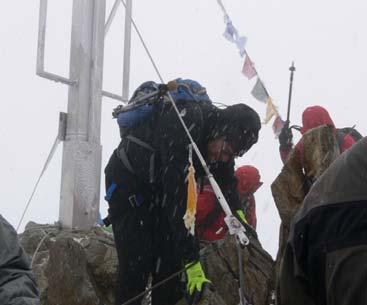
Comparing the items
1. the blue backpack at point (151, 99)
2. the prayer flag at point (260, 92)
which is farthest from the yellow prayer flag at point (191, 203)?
the prayer flag at point (260, 92)

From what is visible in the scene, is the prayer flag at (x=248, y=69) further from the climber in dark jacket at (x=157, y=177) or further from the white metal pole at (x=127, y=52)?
the climber in dark jacket at (x=157, y=177)

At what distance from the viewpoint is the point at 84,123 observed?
723cm

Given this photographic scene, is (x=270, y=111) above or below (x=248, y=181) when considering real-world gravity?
above

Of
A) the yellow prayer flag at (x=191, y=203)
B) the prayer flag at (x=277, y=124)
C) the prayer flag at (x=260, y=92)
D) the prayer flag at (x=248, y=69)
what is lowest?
the yellow prayer flag at (x=191, y=203)

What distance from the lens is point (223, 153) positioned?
455cm

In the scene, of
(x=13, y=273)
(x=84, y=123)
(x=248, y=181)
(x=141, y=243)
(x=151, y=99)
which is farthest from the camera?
(x=84, y=123)

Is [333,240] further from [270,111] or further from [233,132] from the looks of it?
[270,111]

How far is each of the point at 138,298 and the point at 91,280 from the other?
1.00 meters

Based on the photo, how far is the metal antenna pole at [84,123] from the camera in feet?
23.0

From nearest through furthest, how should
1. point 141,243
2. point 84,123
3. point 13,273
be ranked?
point 13,273
point 141,243
point 84,123

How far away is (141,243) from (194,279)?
0.55 meters

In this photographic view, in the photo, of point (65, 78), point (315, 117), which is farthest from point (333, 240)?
point (65, 78)

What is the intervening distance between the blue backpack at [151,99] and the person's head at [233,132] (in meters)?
0.24

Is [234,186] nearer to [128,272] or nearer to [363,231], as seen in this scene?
[128,272]
